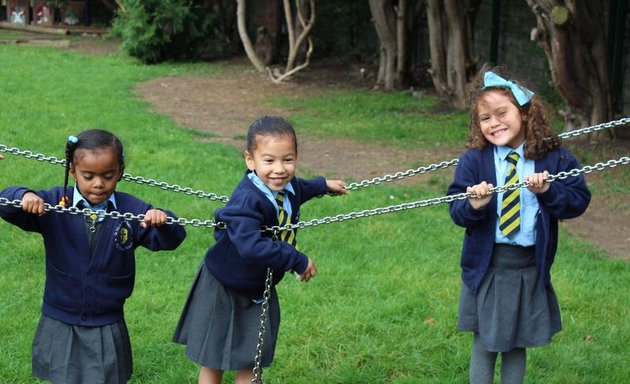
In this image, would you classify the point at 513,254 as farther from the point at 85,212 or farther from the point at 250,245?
the point at 85,212

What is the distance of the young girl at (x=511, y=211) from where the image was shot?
3.61 metres

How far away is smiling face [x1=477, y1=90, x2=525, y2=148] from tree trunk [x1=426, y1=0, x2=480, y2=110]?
354 inches

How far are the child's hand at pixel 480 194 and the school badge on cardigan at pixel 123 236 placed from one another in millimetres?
1230

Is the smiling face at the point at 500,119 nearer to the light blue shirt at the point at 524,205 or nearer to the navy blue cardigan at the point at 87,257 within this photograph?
the light blue shirt at the point at 524,205

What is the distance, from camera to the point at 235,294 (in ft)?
12.1

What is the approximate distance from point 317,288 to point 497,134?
90.3 inches

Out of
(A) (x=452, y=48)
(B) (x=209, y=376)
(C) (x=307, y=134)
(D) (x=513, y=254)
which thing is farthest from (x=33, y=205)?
(A) (x=452, y=48)

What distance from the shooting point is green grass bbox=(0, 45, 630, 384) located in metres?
4.66

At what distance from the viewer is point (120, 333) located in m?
3.58

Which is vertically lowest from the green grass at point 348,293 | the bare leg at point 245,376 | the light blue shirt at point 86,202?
the green grass at point 348,293

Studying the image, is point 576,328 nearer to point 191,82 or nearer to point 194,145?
point 194,145

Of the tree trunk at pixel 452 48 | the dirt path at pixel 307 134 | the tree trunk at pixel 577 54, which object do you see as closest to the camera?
the dirt path at pixel 307 134

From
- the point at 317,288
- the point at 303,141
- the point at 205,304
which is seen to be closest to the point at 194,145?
the point at 303,141

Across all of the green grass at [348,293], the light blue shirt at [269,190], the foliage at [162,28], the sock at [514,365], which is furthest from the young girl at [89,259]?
the foliage at [162,28]
